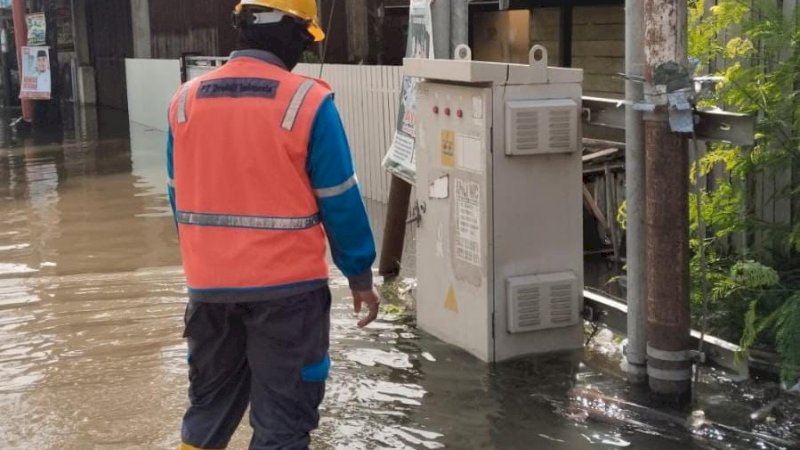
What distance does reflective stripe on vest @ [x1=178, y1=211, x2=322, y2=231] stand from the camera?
3.69 m

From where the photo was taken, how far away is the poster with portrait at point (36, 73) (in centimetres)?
2214

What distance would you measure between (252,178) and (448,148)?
2.42 metres

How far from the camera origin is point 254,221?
3693 mm

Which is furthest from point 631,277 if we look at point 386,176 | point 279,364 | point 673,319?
point 386,176

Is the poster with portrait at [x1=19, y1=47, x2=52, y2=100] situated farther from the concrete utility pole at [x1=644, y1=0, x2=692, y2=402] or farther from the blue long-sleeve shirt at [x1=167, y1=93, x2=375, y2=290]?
the blue long-sleeve shirt at [x1=167, y1=93, x2=375, y2=290]

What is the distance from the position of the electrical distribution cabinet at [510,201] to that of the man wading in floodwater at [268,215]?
6.08 feet

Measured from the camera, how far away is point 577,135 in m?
5.69

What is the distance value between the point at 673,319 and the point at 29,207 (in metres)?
8.69

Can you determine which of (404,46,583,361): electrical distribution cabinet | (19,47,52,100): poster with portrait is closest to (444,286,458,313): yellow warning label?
(404,46,583,361): electrical distribution cabinet

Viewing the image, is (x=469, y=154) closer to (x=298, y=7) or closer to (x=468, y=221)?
(x=468, y=221)

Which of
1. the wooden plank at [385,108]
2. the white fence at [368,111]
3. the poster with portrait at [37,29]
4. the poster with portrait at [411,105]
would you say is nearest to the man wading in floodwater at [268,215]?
the poster with portrait at [411,105]

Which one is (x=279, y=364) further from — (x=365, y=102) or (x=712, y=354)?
(x=365, y=102)

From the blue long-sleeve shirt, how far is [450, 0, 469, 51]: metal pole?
124 inches

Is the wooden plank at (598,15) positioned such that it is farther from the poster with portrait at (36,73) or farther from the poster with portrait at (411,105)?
the poster with portrait at (36,73)
